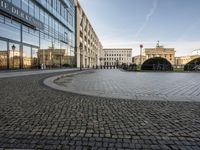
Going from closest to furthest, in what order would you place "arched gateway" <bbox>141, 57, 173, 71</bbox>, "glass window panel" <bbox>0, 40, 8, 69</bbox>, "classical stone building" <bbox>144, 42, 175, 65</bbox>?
"glass window panel" <bbox>0, 40, 8, 69</bbox>
"arched gateway" <bbox>141, 57, 173, 71</bbox>
"classical stone building" <bbox>144, 42, 175, 65</bbox>

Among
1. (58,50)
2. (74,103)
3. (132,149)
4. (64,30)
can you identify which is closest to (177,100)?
(74,103)

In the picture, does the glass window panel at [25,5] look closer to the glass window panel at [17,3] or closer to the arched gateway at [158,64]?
the glass window panel at [17,3]

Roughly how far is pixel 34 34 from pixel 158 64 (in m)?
25.7

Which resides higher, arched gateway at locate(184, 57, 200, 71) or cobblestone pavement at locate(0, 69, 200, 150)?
arched gateway at locate(184, 57, 200, 71)

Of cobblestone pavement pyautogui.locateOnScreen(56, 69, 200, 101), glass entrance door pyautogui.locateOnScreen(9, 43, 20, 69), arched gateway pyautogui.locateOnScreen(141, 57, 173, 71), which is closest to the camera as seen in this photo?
cobblestone pavement pyautogui.locateOnScreen(56, 69, 200, 101)

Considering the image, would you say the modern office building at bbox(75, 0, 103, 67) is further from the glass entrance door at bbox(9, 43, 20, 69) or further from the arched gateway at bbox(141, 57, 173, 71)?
the glass entrance door at bbox(9, 43, 20, 69)

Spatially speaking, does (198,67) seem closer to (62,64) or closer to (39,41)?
(62,64)

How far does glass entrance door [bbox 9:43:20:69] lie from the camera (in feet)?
74.4

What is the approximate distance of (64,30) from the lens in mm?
43750

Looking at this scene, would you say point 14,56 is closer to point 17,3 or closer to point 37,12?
point 17,3

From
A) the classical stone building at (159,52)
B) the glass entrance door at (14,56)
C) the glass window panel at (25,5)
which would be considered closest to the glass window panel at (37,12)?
the glass window panel at (25,5)

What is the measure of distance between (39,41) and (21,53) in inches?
230

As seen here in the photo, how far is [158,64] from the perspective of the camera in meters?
→ 40.4

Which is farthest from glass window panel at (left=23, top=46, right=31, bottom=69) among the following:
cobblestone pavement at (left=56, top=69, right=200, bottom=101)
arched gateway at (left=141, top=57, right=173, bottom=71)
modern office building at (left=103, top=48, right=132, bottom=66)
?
modern office building at (left=103, top=48, right=132, bottom=66)
